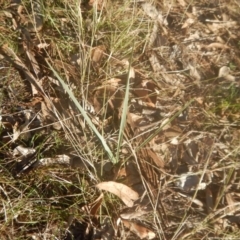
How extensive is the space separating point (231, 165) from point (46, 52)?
43.4 inches

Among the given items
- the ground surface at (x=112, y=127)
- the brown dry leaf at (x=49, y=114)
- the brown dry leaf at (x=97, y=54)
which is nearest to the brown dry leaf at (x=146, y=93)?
the ground surface at (x=112, y=127)

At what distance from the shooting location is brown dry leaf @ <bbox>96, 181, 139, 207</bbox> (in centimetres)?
183

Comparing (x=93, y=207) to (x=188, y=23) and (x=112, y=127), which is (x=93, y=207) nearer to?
(x=112, y=127)

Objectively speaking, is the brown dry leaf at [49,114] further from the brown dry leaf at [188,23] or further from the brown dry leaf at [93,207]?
Answer: the brown dry leaf at [188,23]

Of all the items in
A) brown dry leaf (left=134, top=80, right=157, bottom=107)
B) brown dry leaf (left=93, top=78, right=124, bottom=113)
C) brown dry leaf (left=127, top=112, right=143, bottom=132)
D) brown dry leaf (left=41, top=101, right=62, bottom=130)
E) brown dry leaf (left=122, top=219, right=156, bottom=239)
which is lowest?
brown dry leaf (left=122, top=219, right=156, bottom=239)

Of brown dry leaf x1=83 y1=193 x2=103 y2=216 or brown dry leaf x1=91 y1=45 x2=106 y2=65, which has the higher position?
brown dry leaf x1=91 y1=45 x2=106 y2=65

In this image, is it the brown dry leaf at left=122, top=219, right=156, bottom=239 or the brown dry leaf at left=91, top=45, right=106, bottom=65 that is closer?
the brown dry leaf at left=122, top=219, right=156, bottom=239

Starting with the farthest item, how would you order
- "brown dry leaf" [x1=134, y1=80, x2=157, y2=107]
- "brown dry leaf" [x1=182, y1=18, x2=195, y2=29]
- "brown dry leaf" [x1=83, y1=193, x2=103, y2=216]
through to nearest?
"brown dry leaf" [x1=182, y1=18, x2=195, y2=29], "brown dry leaf" [x1=134, y1=80, x2=157, y2=107], "brown dry leaf" [x1=83, y1=193, x2=103, y2=216]

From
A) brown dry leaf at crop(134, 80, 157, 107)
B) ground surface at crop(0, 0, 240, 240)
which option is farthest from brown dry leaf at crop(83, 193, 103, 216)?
brown dry leaf at crop(134, 80, 157, 107)

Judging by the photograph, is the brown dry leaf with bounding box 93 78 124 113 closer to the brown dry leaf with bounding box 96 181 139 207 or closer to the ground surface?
the ground surface

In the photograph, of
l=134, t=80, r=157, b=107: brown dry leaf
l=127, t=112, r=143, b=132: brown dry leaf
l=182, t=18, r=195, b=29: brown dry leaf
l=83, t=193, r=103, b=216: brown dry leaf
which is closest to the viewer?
l=83, t=193, r=103, b=216: brown dry leaf

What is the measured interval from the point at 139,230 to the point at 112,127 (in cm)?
52

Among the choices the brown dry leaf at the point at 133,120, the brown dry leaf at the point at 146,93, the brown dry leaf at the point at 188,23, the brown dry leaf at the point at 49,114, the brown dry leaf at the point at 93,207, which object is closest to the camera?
the brown dry leaf at the point at 93,207

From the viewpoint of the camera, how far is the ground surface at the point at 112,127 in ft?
5.95
